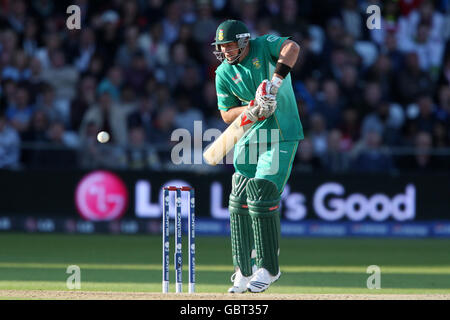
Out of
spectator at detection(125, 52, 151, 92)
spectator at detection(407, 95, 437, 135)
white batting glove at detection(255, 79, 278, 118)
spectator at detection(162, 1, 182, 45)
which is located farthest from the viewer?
spectator at detection(162, 1, 182, 45)

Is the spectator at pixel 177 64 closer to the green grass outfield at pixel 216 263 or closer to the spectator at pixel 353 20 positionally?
the green grass outfield at pixel 216 263

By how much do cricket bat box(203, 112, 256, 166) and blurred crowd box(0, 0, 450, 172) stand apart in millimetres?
5529

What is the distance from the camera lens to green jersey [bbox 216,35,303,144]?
7.04 meters

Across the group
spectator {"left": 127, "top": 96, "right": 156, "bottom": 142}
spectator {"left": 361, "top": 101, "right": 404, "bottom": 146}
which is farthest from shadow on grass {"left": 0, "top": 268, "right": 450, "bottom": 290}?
spectator {"left": 361, "top": 101, "right": 404, "bottom": 146}

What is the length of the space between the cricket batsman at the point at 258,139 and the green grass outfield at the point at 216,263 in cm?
64

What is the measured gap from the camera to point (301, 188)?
12719 mm

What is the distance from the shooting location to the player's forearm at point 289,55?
686cm

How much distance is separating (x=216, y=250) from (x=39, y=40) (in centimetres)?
526

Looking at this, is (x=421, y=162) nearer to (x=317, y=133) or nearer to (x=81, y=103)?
(x=317, y=133)

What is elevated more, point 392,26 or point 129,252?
point 392,26

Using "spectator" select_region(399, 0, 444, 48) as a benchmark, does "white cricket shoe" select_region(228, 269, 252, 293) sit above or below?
below

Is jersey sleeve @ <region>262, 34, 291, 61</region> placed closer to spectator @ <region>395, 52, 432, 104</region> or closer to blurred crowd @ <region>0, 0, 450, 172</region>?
blurred crowd @ <region>0, 0, 450, 172</region>
